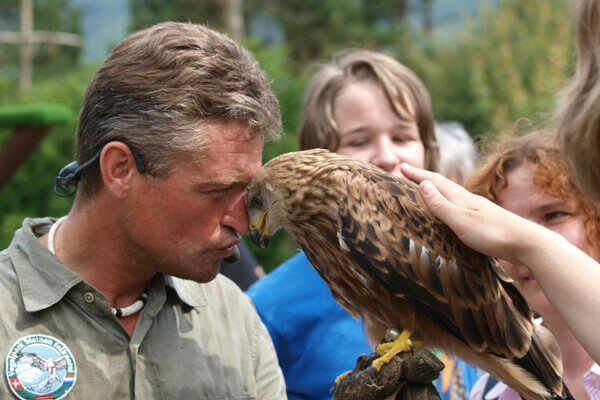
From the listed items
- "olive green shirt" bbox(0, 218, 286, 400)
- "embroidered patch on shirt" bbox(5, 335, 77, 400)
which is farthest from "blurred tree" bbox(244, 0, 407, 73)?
"embroidered patch on shirt" bbox(5, 335, 77, 400)

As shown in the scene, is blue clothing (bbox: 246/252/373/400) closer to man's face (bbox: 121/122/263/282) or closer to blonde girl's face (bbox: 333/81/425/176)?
blonde girl's face (bbox: 333/81/425/176)

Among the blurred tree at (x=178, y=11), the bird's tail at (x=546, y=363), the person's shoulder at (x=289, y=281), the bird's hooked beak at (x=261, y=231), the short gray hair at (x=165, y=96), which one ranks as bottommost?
the blurred tree at (x=178, y=11)

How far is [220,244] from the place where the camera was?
9.53 feet

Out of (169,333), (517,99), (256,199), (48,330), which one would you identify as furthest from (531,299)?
(517,99)

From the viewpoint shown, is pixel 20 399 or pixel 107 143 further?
pixel 107 143

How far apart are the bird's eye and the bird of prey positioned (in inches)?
10.1

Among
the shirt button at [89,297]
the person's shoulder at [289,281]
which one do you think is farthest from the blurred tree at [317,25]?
the shirt button at [89,297]

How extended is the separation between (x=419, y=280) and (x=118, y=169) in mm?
1361

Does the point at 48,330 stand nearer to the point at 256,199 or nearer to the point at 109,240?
the point at 109,240

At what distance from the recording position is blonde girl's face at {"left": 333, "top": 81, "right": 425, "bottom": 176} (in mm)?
4086

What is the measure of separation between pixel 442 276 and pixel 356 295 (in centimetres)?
40

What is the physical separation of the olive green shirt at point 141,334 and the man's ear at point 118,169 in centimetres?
38

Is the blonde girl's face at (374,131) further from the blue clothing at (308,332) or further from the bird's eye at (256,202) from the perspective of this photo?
the bird's eye at (256,202)

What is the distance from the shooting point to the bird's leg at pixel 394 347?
2.75 meters
